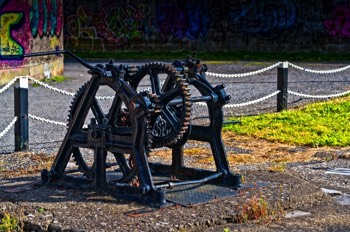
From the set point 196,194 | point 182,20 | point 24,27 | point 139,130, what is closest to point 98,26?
point 182,20

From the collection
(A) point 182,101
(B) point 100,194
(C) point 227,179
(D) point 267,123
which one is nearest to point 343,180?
(C) point 227,179

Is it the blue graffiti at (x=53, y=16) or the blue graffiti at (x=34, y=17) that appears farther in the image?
the blue graffiti at (x=53, y=16)

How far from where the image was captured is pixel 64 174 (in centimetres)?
854

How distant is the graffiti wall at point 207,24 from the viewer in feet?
106

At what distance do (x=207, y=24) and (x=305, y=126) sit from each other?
20.5 m

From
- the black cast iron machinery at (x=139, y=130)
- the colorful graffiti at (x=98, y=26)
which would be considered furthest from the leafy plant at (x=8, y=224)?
the colorful graffiti at (x=98, y=26)

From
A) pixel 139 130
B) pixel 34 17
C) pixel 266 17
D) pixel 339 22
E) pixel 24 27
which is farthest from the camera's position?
pixel 266 17

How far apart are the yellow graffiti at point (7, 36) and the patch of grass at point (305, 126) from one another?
26.9 feet

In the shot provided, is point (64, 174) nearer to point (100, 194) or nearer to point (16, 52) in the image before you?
point (100, 194)

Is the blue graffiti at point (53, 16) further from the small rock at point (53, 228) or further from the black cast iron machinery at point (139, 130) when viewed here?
the small rock at point (53, 228)

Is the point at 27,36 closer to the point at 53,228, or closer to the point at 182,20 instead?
the point at 182,20

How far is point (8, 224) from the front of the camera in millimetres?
7262

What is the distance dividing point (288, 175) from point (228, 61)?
64.3 ft

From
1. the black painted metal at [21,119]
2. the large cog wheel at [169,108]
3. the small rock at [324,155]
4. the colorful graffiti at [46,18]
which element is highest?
the colorful graffiti at [46,18]
